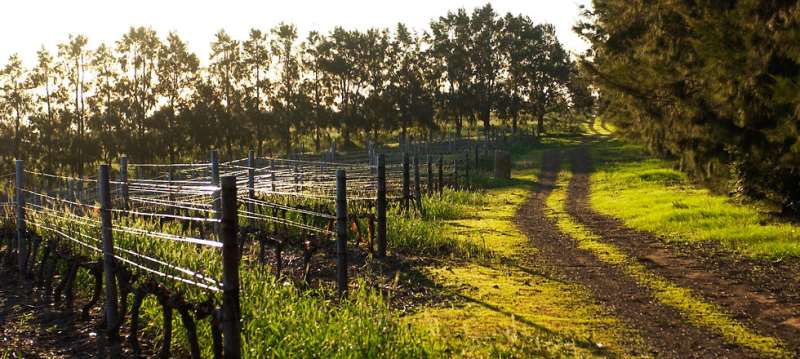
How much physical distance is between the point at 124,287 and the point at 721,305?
21.7 feet

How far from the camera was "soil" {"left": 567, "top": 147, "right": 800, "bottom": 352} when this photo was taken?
8.27 metres

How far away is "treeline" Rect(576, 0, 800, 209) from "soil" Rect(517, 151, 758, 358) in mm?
3147

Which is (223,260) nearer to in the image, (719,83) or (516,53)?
(719,83)

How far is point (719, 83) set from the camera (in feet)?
42.0

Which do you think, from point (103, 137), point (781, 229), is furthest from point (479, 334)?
point (103, 137)

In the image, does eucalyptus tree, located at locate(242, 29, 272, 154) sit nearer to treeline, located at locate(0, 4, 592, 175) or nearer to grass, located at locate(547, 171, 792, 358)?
treeline, located at locate(0, 4, 592, 175)

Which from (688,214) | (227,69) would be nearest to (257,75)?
(227,69)

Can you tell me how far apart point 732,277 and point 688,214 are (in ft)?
22.4

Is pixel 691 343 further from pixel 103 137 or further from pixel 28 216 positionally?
pixel 103 137

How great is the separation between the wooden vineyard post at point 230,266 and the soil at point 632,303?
12.6 ft

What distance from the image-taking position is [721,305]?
29.4 feet

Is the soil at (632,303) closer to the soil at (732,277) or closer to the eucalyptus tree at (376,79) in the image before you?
the soil at (732,277)

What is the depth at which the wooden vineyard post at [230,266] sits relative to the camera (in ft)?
18.0

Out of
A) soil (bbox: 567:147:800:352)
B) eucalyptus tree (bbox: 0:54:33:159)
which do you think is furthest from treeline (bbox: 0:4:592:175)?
soil (bbox: 567:147:800:352)
